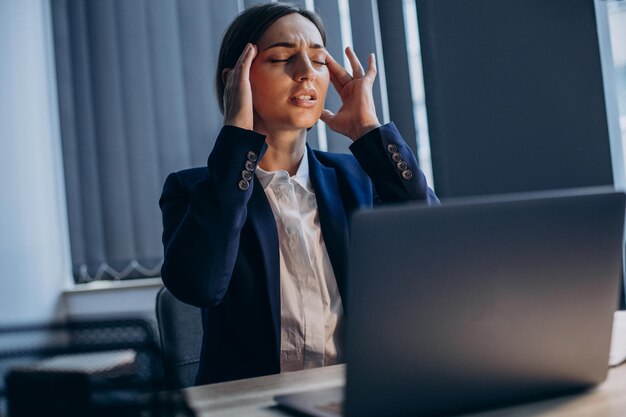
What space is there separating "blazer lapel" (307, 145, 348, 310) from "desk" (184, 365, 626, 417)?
302 mm

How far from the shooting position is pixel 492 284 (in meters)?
0.75

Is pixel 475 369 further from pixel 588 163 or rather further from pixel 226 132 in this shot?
pixel 588 163

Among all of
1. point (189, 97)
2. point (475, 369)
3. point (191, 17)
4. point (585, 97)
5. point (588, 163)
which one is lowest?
point (475, 369)

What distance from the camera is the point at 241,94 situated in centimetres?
149

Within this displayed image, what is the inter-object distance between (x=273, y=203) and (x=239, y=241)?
13 cm

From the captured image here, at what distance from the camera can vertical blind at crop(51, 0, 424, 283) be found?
120 inches

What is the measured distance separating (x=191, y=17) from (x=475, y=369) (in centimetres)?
257

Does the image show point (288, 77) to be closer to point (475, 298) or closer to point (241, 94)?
point (241, 94)

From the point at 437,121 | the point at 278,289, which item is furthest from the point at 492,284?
the point at 437,121

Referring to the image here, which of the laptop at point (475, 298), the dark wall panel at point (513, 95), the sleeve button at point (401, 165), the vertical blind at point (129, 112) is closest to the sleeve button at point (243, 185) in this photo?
the sleeve button at point (401, 165)

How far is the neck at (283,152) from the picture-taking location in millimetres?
1578

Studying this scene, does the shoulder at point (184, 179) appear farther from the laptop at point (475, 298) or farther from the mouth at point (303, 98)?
the laptop at point (475, 298)

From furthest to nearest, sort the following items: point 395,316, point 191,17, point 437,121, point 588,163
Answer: point 191,17, point 437,121, point 588,163, point 395,316

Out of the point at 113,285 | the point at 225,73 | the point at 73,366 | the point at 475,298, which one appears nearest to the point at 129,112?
the point at 113,285
